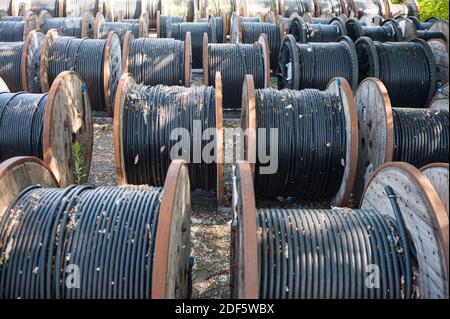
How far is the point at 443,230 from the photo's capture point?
298 cm

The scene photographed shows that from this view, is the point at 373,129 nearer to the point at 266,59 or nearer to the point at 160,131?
the point at 160,131

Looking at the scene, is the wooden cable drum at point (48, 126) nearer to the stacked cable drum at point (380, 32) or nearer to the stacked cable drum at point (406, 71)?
the stacked cable drum at point (406, 71)

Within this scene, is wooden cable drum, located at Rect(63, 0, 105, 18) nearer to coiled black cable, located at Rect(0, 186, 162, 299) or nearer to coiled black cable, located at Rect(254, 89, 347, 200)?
coiled black cable, located at Rect(254, 89, 347, 200)

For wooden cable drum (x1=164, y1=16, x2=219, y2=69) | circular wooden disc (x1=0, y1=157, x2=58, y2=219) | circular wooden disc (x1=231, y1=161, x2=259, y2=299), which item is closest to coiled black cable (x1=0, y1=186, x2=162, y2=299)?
circular wooden disc (x1=0, y1=157, x2=58, y2=219)

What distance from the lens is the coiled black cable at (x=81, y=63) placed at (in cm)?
815

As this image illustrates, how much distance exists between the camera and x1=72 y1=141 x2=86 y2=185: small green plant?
232 inches

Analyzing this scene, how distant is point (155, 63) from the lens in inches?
330

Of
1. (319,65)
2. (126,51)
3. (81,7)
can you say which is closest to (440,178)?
(319,65)

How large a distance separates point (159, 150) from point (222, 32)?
7887mm

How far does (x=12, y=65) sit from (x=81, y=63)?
50.2 inches

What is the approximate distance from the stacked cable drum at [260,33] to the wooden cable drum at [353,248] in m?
7.77

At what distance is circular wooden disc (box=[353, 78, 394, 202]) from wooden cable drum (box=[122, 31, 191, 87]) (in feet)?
11.3

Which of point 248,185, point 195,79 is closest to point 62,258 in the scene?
point 248,185

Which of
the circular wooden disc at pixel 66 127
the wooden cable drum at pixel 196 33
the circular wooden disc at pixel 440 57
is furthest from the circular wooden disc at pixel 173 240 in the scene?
the wooden cable drum at pixel 196 33
